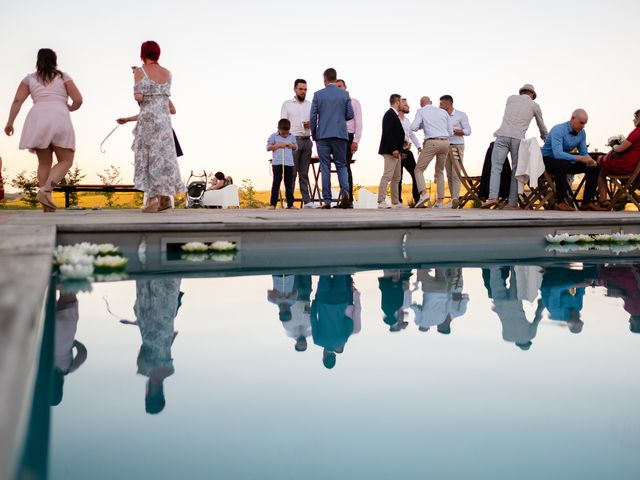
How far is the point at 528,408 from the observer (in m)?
1.93

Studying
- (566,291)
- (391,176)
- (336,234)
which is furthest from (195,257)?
(391,176)

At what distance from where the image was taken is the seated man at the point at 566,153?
30.1 ft

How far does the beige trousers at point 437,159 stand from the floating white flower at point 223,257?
5.43 m

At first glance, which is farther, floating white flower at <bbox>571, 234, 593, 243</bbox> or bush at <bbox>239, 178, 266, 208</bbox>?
bush at <bbox>239, 178, 266, 208</bbox>

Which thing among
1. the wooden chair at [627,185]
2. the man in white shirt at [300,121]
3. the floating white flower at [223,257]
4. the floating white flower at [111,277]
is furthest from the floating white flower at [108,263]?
the wooden chair at [627,185]

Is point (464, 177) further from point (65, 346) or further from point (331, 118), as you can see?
point (65, 346)

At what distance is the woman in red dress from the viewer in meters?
9.12

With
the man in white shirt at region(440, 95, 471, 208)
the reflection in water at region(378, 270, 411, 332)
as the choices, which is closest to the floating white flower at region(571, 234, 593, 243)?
the reflection in water at region(378, 270, 411, 332)

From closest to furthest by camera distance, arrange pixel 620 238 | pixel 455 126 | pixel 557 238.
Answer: pixel 557 238
pixel 620 238
pixel 455 126

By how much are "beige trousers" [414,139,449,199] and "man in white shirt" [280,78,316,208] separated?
5.98ft

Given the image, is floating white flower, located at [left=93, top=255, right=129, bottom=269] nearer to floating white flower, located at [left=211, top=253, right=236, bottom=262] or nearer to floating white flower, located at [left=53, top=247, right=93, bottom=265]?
floating white flower, located at [left=53, top=247, right=93, bottom=265]

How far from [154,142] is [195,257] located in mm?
2071

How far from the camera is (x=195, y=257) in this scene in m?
5.52

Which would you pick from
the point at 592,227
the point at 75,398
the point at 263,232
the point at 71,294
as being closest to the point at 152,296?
the point at 71,294
